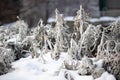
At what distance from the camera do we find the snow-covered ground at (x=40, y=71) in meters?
2.21

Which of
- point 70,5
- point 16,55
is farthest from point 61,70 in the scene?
point 70,5

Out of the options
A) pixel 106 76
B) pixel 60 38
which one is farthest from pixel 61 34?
pixel 106 76

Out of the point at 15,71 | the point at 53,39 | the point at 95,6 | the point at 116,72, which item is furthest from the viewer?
the point at 95,6

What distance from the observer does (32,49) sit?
8.69 feet

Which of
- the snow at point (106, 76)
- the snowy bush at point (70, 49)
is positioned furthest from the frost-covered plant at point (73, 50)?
the snow at point (106, 76)

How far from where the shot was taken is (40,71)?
235 cm

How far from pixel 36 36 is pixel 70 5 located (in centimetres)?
411

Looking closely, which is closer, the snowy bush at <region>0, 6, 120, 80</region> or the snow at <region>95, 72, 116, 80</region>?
the snow at <region>95, 72, 116, 80</region>

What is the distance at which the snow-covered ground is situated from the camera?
221 cm

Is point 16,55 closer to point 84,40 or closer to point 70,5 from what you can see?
point 84,40

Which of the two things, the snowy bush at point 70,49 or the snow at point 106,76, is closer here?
the snow at point 106,76

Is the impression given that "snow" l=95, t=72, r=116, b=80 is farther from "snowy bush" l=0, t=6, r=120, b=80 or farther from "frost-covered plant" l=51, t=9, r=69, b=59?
"frost-covered plant" l=51, t=9, r=69, b=59

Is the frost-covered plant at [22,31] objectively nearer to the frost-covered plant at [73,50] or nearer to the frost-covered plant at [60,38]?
the frost-covered plant at [60,38]

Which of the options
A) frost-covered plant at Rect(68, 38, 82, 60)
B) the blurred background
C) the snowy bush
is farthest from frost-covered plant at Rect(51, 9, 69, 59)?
the blurred background
